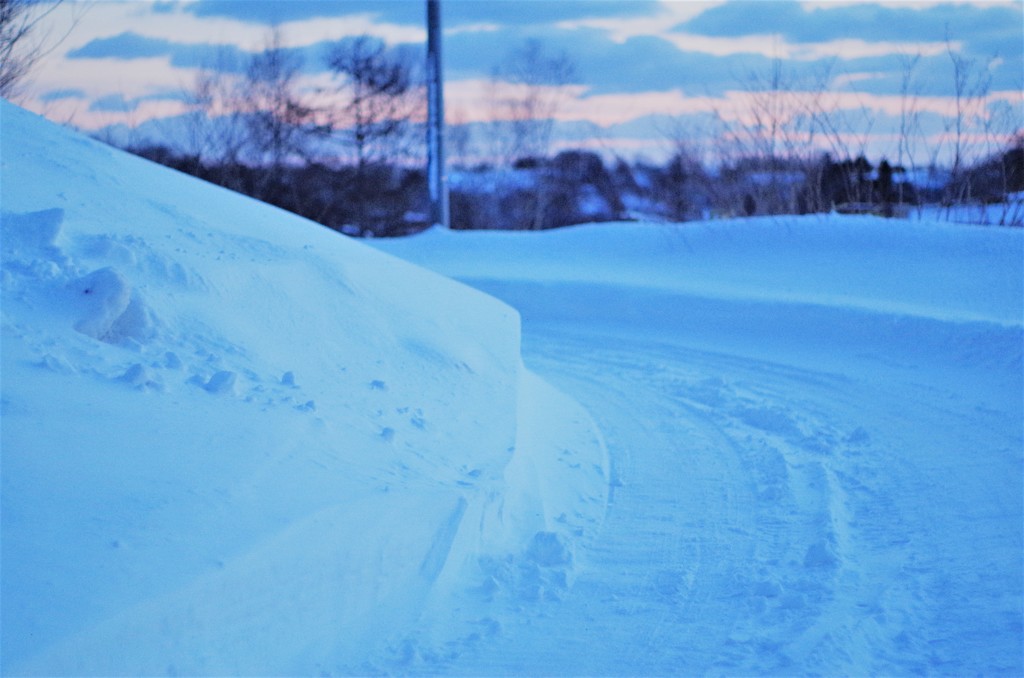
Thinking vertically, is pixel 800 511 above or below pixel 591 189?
below

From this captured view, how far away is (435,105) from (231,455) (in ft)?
38.3

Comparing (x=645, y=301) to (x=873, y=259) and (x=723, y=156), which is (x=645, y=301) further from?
(x=723, y=156)

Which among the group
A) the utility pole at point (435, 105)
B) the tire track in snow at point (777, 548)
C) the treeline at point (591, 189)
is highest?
the utility pole at point (435, 105)

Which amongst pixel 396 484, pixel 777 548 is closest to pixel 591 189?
pixel 777 548

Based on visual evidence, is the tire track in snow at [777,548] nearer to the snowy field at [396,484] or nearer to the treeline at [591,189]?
the snowy field at [396,484]

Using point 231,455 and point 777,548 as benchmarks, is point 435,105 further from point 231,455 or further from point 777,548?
Answer: point 231,455

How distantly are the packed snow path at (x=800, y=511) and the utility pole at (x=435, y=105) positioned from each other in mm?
6938

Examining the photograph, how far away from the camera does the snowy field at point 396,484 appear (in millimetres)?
2604

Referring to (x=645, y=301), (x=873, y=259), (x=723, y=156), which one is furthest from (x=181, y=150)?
(x=873, y=259)

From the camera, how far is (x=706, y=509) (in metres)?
4.12

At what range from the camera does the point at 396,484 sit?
131 inches

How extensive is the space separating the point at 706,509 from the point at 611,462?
0.76m

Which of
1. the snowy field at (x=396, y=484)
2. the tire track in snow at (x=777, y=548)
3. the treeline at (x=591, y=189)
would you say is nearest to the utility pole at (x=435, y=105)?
the treeline at (x=591, y=189)

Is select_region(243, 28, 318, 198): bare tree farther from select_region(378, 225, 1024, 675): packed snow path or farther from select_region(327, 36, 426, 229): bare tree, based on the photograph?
select_region(378, 225, 1024, 675): packed snow path
